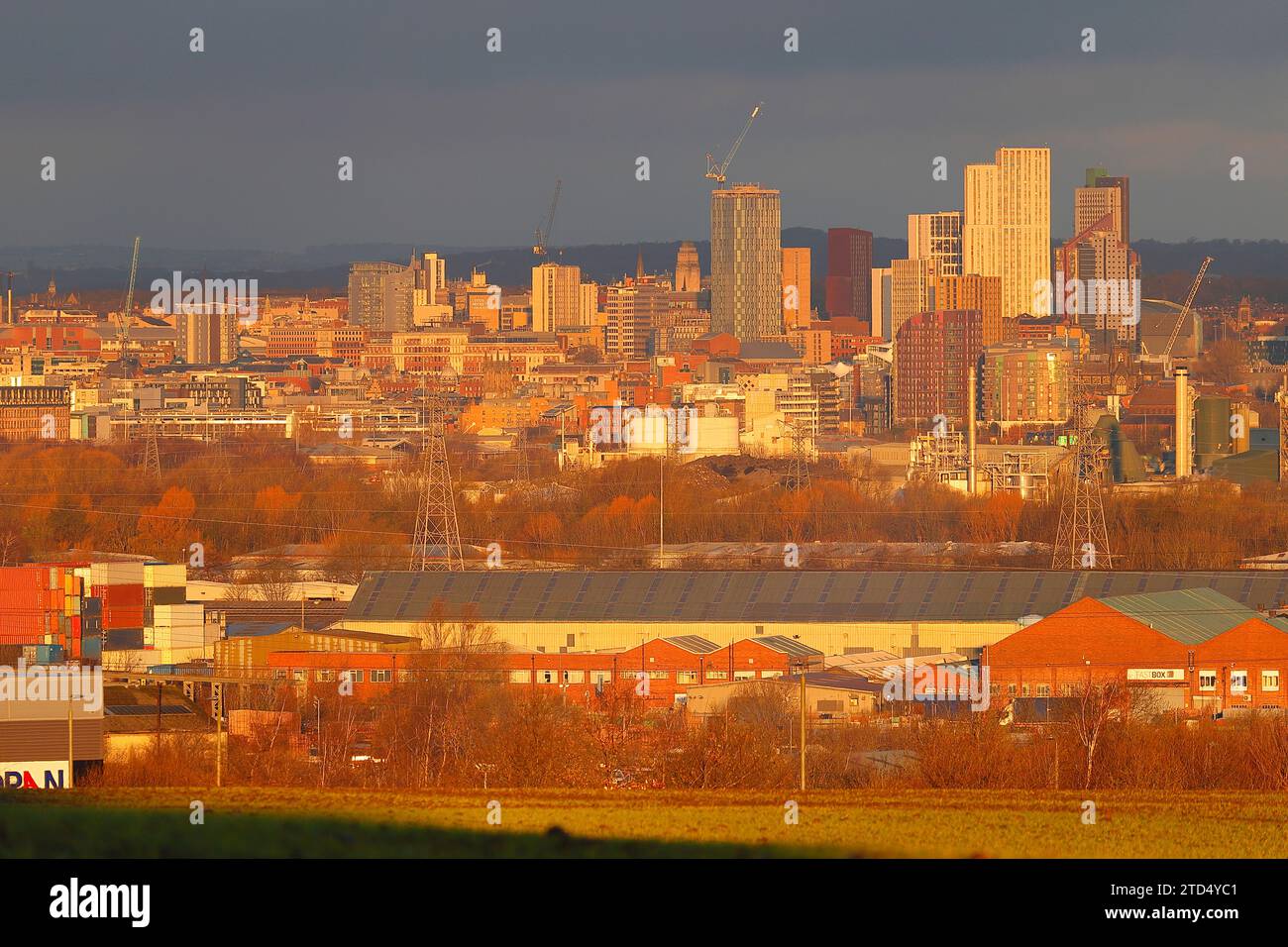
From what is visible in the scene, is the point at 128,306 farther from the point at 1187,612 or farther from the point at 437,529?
the point at 1187,612

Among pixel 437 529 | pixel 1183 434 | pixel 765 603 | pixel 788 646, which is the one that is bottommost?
pixel 788 646

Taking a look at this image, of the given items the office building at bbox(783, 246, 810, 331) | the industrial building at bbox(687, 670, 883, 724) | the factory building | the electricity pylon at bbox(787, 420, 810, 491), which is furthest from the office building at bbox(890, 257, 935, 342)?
the industrial building at bbox(687, 670, 883, 724)

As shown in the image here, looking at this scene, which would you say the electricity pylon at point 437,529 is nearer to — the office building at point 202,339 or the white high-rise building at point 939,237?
the office building at point 202,339

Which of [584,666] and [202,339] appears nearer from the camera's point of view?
[584,666]

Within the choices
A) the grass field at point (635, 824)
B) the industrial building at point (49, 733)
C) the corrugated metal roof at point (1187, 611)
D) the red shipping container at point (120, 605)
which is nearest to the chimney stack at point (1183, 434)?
the corrugated metal roof at point (1187, 611)

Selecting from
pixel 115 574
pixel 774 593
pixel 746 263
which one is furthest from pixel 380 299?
pixel 774 593

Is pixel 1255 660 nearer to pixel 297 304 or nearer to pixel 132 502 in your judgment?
pixel 132 502
